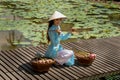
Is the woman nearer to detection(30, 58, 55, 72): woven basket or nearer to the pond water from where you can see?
detection(30, 58, 55, 72): woven basket

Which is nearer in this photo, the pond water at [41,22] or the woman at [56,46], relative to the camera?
the woman at [56,46]

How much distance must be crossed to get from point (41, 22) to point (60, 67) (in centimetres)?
694

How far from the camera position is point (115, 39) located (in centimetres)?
911

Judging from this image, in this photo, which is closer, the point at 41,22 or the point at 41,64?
the point at 41,64

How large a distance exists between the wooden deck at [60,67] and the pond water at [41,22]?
2379 millimetres

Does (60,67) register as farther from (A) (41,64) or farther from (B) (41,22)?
(B) (41,22)

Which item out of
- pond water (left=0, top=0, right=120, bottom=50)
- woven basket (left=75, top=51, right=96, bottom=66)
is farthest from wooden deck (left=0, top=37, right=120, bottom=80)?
pond water (left=0, top=0, right=120, bottom=50)

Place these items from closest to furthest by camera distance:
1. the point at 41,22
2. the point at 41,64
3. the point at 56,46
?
the point at 41,64
the point at 56,46
the point at 41,22

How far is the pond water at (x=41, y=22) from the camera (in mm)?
10539

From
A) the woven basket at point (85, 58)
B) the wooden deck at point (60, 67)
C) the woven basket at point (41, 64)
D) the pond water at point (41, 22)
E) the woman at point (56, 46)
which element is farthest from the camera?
the pond water at point (41, 22)

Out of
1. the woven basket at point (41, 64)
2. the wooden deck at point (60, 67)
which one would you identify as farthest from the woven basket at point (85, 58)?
the woven basket at point (41, 64)

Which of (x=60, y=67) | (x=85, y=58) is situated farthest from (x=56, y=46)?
(x=85, y=58)

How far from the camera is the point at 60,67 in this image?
252 inches

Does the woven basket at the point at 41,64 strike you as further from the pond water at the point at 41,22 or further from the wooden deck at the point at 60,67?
the pond water at the point at 41,22
